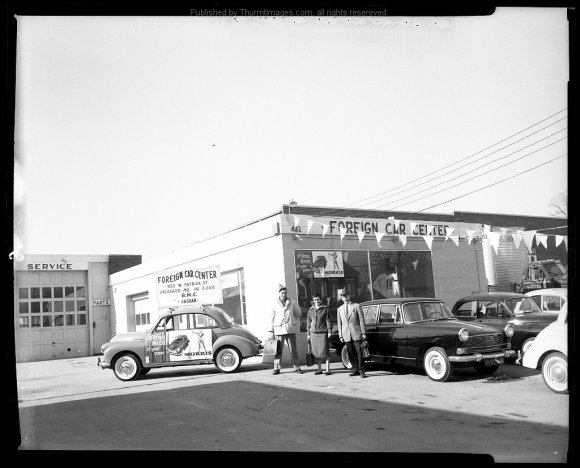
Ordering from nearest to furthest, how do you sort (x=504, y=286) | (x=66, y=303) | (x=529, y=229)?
(x=66, y=303), (x=529, y=229), (x=504, y=286)

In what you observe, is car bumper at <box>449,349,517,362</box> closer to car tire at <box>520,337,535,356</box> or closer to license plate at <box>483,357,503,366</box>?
license plate at <box>483,357,503,366</box>

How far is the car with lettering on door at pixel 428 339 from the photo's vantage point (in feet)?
24.2

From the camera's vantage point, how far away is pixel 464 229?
7500 millimetres

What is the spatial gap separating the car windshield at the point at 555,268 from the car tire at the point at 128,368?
605 cm

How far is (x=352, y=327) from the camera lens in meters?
8.00

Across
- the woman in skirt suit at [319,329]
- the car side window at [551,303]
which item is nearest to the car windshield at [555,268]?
the car side window at [551,303]

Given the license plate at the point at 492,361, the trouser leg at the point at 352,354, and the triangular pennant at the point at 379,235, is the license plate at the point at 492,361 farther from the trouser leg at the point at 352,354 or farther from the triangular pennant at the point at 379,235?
the triangular pennant at the point at 379,235

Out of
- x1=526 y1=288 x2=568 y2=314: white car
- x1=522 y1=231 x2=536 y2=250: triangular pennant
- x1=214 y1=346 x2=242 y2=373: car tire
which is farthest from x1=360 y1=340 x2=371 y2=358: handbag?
x1=522 y1=231 x2=536 y2=250: triangular pennant

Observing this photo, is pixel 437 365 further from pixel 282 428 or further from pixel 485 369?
pixel 282 428

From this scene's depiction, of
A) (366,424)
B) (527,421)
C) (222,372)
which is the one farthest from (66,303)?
(527,421)

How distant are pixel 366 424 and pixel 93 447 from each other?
2.73m

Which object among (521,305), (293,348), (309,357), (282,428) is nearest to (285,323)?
(293,348)
